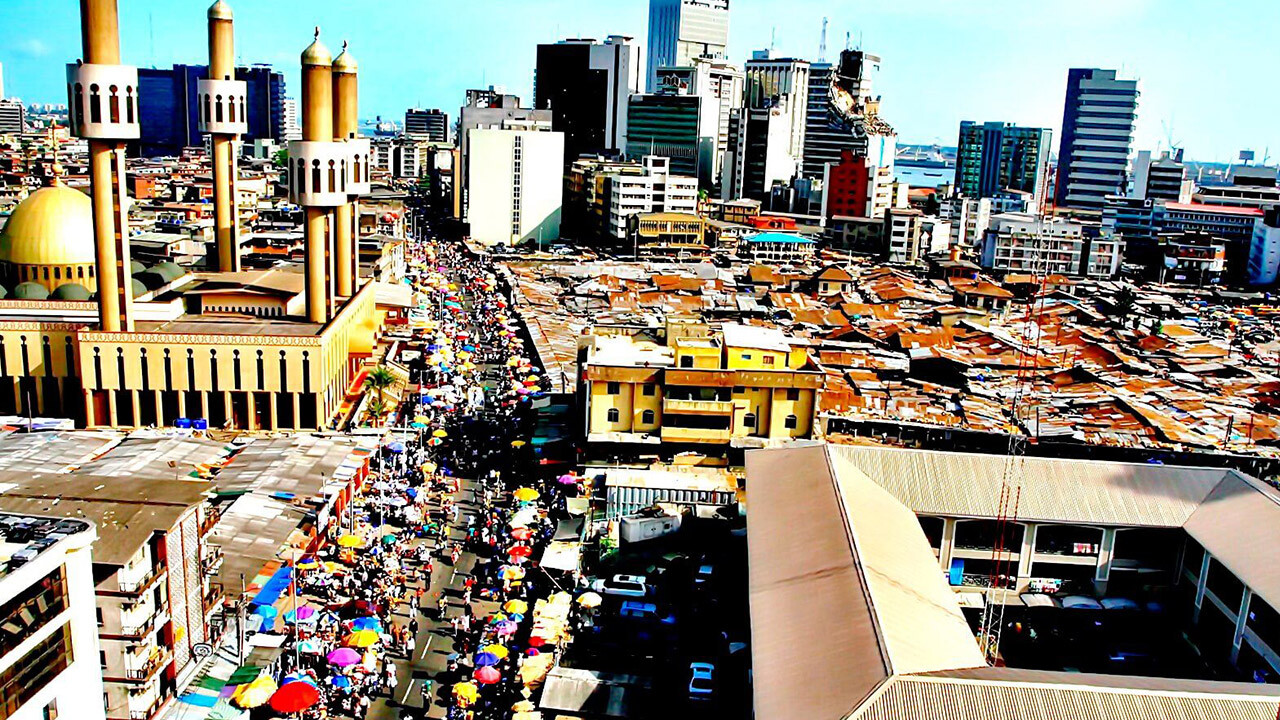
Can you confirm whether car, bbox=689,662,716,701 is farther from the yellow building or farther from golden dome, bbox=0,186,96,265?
golden dome, bbox=0,186,96,265

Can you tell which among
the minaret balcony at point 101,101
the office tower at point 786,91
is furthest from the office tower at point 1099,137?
the minaret balcony at point 101,101

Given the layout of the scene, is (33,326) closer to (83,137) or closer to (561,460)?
(83,137)

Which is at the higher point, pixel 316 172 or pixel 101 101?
pixel 101 101

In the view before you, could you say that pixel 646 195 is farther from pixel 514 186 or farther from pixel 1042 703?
pixel 1042 703

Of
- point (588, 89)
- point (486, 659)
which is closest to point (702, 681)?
point (486, 659)

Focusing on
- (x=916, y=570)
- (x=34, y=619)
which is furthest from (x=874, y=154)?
(x=34, y=619)

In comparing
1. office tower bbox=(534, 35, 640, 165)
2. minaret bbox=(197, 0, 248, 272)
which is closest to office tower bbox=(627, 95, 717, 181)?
office tower bbox=(534, 35, 640, 165)
